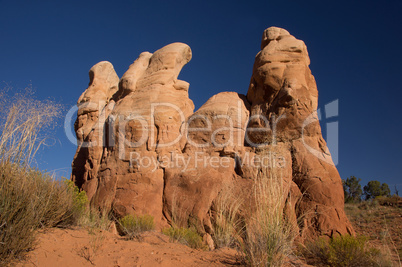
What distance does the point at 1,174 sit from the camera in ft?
14.3

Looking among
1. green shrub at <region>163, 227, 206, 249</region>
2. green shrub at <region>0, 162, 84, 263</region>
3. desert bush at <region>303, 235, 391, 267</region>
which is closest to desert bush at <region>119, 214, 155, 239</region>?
green shrub at <region>163, 227, 206, 249</region>

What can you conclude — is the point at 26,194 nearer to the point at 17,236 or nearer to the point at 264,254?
the point at 17,236

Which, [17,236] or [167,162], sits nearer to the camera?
[17,236]

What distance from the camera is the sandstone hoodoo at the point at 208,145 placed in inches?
352

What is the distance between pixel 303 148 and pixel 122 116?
6879mm

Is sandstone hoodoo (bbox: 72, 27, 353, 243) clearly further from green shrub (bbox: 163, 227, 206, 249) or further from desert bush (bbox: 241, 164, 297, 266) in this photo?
desert bush (bbox: 241, 164, 297, 266)

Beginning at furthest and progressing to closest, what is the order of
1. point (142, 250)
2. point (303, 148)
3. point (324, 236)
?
point (303, 148) < point (324, 236) < point (142, 250)

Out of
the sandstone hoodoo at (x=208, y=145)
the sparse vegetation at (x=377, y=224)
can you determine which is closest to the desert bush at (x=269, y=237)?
the sandstone hoodoo at (x=208, y=145)

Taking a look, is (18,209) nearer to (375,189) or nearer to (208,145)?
(208,145)

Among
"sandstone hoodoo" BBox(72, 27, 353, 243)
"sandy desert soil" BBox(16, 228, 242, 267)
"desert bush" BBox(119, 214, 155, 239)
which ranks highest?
"sandstone hoodoo" BBox(72, 27, 353, 243)

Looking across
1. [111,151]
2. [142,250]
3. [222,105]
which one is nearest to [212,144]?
[222,105]

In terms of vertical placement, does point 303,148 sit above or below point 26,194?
above

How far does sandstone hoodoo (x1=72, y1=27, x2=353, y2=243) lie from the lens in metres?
8.93

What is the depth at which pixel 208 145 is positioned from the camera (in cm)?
1052
